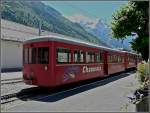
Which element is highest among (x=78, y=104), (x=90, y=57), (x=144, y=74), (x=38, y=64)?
(x=90, y=57)

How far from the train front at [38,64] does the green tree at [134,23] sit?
4.24m

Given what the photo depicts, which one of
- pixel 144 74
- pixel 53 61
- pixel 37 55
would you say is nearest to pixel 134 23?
pixel 144 74

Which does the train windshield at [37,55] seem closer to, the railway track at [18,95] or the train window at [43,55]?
the train window at [43,55]

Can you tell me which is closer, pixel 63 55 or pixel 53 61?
pixel 53 61

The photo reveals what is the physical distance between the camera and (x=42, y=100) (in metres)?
13.5

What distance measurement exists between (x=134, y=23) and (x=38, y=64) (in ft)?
17.1

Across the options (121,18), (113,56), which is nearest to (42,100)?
(121,18)

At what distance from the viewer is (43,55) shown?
629 inches

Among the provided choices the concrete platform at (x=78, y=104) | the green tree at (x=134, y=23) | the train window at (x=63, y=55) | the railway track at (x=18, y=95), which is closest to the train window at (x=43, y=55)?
the train window at (x=63, y=55)

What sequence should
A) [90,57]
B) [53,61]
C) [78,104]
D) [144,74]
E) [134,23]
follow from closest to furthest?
1. [78,104]
2. [144,74]
3. [53,61]
4. [134,23]
5. [90,57]

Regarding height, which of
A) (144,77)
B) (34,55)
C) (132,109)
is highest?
(34,55)

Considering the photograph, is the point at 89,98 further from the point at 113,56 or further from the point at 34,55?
the point at 113,56

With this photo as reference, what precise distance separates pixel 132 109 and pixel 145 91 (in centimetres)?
175

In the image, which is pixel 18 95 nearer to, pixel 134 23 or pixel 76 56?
pixel 76 56
